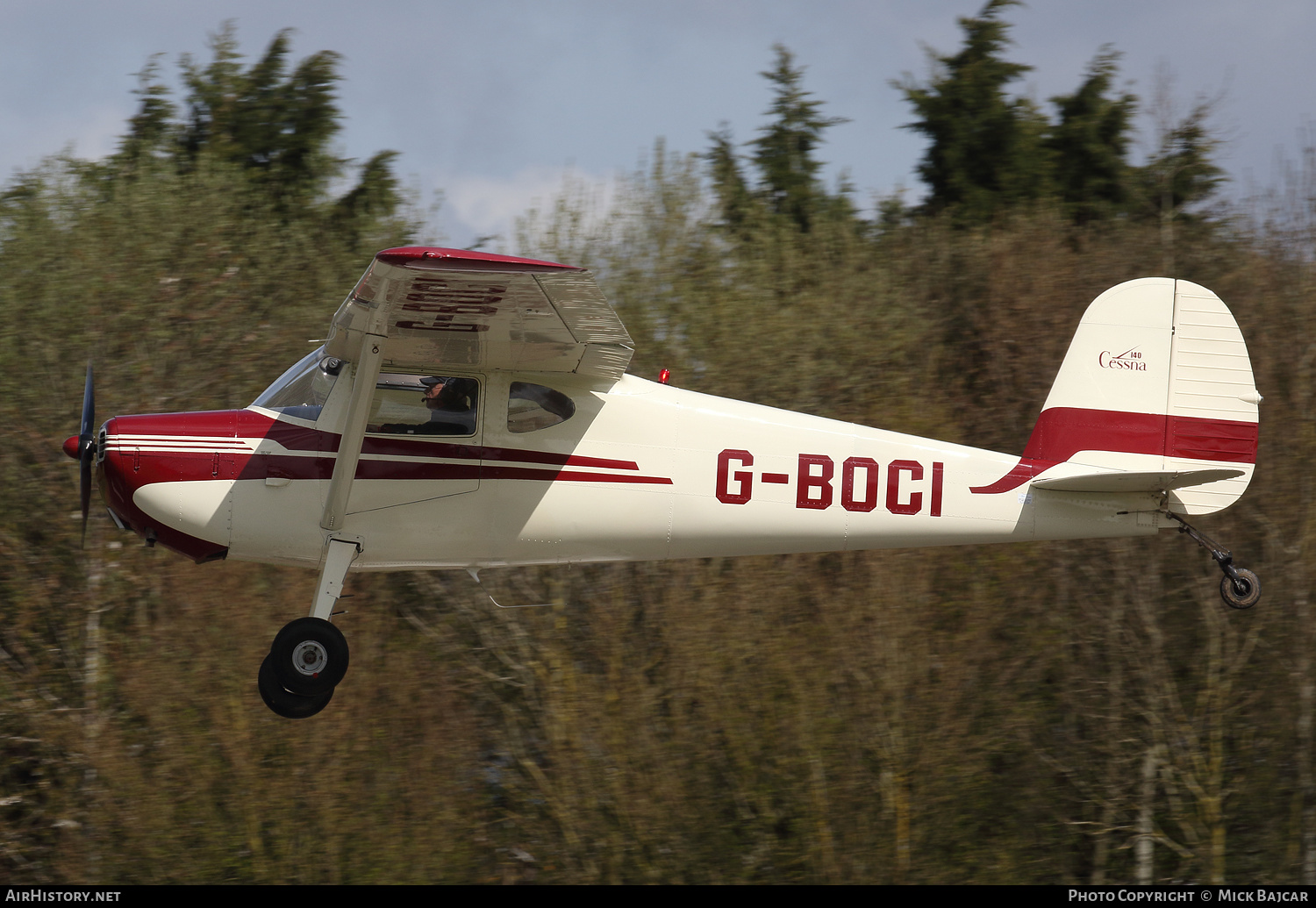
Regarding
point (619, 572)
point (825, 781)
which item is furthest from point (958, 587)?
point (619, 572)

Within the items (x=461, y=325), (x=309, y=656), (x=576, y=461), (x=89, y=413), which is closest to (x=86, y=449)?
(x=89, y=413)

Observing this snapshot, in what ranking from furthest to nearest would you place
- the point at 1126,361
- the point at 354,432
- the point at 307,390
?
the point at 1126,361 < the point at 307,390 < the point at 354,432

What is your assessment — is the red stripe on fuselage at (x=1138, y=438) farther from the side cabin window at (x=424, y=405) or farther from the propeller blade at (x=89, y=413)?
the propeller blade at (x=89, y=413)

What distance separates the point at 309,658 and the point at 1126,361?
566 cm

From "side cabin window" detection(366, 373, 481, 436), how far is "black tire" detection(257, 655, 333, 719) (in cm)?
156

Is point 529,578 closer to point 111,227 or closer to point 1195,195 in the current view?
point 111,227

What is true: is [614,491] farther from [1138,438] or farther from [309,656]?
[1138,438]

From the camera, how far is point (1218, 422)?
834 cm

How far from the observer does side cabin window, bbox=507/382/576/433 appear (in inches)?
304

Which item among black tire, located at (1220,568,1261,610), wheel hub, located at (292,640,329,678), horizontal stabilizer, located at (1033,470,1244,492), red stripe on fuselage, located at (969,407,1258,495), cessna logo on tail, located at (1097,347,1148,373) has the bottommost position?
wheel hub, located at (292,640,329,678)

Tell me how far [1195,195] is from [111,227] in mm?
16455

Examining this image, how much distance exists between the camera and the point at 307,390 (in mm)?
7738

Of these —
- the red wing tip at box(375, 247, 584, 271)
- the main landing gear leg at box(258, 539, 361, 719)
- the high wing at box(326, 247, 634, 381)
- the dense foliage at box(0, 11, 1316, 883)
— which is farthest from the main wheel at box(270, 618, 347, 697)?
the dense foliage at box(0, 11, 1316, 883)

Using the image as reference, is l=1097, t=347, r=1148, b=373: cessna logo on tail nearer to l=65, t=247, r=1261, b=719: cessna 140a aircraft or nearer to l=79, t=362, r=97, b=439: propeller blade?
l=65, t=247, r=1261, b=719: cessna 140a aircraft
